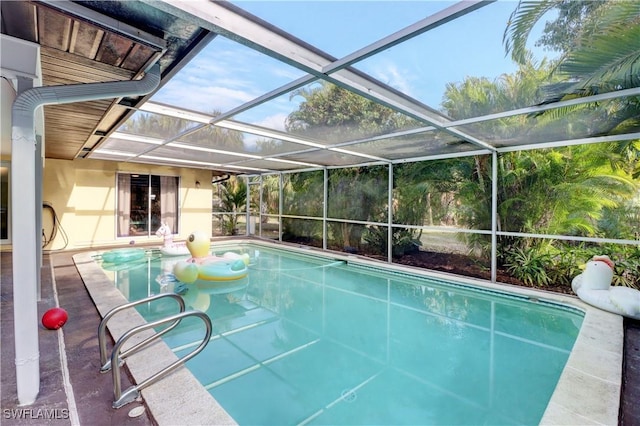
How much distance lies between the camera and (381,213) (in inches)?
400

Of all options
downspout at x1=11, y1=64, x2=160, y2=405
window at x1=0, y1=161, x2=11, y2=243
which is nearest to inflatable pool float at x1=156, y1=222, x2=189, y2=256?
window at x1=0, y1=161, x2=11, y2=243

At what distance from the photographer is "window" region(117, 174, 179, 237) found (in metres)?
11.7

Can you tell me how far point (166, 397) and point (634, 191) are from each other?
869 centimetres

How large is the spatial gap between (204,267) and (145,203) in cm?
651

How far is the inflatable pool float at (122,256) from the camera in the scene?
9.04 meters

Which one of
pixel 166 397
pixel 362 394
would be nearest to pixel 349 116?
pixel 362 394

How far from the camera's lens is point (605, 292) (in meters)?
5.20

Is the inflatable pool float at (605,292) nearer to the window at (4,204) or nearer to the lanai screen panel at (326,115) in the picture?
the lanai screen panel at (326,115)

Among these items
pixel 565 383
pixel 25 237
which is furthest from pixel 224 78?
pixel 565 383

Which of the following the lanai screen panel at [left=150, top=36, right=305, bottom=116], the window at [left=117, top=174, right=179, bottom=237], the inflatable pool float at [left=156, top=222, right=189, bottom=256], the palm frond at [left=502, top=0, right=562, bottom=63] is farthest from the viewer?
the window at [left=117, top=174, right=179, bottom=237]

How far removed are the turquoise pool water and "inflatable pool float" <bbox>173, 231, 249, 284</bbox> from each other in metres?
0.26

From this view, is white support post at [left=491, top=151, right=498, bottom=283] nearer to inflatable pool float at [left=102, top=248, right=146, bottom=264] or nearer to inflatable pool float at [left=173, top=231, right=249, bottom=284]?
inflatable pool float at [left=173, top=231, right=249, bottom=284]

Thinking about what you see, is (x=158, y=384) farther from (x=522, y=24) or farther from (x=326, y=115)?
(x=522, y=24)

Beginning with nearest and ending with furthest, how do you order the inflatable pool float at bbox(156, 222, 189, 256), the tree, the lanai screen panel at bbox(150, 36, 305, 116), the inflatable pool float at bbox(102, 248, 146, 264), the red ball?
the lanai screen panel at bbox(150, 36, 305, 116) < the red ball < the tree < the inflatable pool float at bbox(102, 248, 146, 264) < the inflatable pool float at bbox(156, 222, 189, 256)
